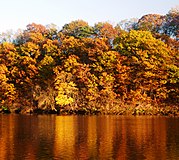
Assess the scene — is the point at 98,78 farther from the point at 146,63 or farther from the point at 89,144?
the point at 89,144

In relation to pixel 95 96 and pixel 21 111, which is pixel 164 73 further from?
pixel 21 111

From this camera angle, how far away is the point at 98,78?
55.1 meters

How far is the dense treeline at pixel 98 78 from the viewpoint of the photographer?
52.9 m

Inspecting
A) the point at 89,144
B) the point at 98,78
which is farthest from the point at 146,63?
the point at 89,144

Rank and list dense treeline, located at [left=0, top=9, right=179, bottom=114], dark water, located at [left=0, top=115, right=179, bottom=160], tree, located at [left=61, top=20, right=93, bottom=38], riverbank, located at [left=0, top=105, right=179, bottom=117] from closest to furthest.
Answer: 1. dark water, located at [left=0, top=115, right=179, bottom=160]
2. riverbank, located at [left=0, top=105, right=179, bottom=117]
3. dense treeline, located at [left=0, top=9, right=179, bottom=114]
4. tree, located at [left=61, top=20, right=93, bottom=38]

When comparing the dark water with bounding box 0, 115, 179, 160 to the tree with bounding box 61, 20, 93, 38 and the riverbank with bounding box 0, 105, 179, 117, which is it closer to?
the riverbank with bounding box 0, 105, 179, 117

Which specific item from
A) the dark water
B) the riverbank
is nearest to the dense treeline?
the riverbank

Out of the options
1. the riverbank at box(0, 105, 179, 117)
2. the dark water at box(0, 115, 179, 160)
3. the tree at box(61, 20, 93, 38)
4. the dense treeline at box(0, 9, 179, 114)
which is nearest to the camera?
the dark water at box(0, 115, 179, 160)

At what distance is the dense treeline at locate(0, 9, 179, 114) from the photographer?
52.9m

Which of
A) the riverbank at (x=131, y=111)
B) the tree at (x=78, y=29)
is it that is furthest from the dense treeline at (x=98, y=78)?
the tree at (x=78, y=29)

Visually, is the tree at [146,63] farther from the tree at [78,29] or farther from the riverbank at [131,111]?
the tree at [78,29]

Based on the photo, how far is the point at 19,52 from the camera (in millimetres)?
63500

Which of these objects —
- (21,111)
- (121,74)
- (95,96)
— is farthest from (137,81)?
(21,111)

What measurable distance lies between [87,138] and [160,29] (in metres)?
51.5
